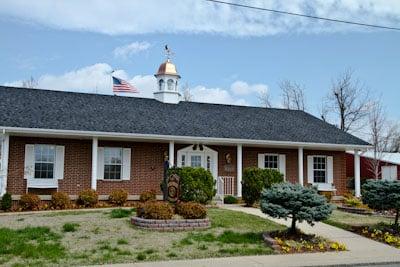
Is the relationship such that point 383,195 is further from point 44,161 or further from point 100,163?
point 44,161

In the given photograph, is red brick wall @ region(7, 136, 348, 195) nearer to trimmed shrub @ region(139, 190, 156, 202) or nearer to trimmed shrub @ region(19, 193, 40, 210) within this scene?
trimmed shrub @ region(139, 190, 156, 202)

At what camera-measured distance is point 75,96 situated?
24844 mm

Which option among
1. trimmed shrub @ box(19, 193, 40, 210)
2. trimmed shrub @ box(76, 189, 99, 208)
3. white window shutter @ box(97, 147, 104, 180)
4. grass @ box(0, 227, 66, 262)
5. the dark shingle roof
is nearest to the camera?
grass @ box(0, 227, 66, 262)

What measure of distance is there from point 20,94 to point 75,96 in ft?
8.51

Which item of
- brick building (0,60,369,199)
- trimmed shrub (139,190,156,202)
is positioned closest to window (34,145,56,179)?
brick building (0,60,369,199)

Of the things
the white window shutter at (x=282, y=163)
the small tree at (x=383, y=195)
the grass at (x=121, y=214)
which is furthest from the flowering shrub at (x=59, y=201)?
the small tree at (x=383, y=195)

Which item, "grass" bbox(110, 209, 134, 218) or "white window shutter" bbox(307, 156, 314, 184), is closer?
"grass" bbox(110, 209, 134, 218)

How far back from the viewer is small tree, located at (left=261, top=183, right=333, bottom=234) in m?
12.9

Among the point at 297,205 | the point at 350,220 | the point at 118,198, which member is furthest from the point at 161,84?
the point at 297,205

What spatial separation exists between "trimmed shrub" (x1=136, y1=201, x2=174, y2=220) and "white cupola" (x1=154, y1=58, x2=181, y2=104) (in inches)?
517

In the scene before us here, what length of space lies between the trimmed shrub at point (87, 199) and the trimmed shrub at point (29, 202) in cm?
164

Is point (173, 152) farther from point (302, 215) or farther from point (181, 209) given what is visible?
point (302, 215)

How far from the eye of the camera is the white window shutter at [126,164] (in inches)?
883

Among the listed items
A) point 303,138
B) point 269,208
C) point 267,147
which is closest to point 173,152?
point 267,147
